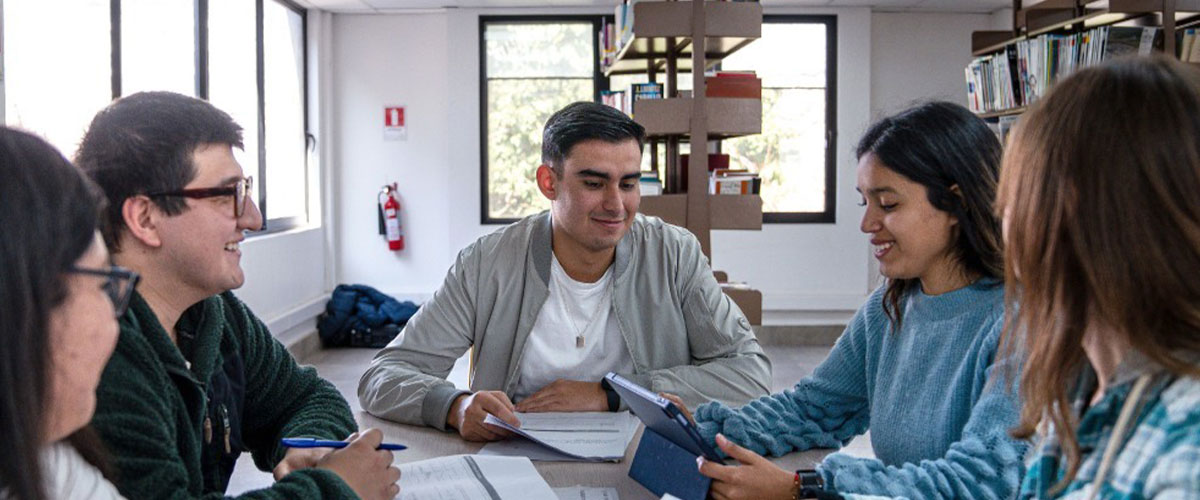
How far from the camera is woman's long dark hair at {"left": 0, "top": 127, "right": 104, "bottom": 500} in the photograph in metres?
0.76

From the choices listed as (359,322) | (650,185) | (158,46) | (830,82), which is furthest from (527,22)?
(650,185)

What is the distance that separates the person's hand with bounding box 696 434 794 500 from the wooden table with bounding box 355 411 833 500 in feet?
0.42

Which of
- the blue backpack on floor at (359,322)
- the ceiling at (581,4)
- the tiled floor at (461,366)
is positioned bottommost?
the tiled floor at (461,366)

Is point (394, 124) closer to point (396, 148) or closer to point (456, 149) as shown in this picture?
→ point (396, 148)

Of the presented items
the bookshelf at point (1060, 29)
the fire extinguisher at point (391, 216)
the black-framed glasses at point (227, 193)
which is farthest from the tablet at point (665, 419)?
the fire extinguisher at point (391, 216)

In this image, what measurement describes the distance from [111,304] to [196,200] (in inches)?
23.6

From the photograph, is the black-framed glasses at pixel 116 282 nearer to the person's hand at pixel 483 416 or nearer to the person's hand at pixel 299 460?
the person's hand at pixel 299 460

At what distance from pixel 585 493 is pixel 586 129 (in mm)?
1056

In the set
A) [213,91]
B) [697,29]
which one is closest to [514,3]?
[213,91]

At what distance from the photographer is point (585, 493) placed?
4.85 ft

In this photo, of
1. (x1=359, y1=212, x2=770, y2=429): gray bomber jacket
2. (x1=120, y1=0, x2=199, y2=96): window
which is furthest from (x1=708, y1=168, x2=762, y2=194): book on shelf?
(x1=120, y1=0, x2=199, y2=96): window

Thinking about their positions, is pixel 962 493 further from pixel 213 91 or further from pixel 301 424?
pixel 213 91

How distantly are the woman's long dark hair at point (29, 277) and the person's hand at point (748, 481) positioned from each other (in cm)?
84

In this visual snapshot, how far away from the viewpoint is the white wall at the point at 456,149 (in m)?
7.24
